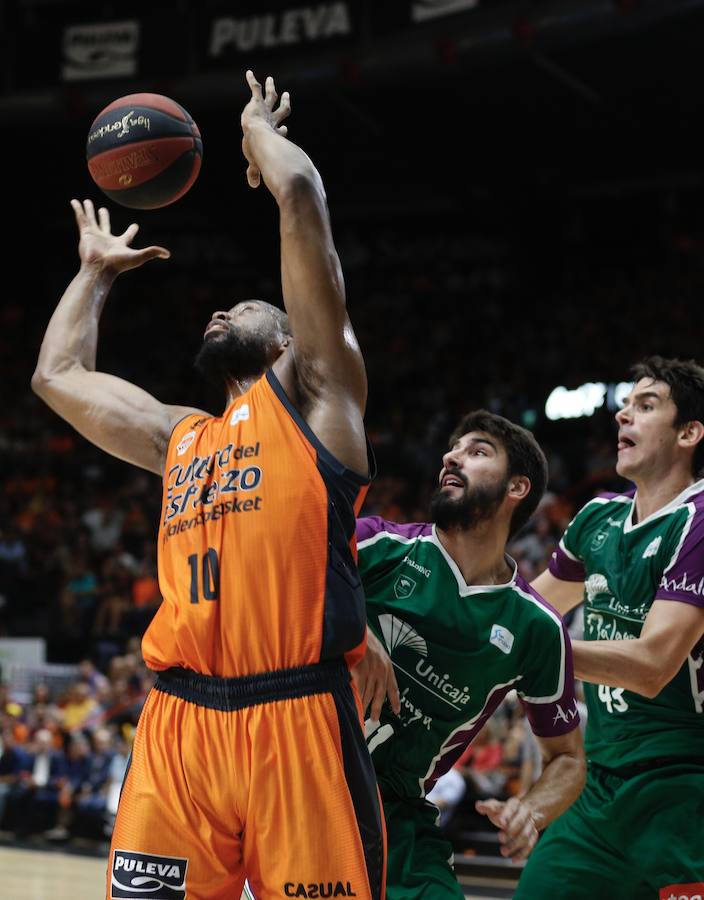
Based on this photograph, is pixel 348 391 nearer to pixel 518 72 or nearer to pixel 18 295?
pixel 518 72

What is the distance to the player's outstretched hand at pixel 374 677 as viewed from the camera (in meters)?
3.24

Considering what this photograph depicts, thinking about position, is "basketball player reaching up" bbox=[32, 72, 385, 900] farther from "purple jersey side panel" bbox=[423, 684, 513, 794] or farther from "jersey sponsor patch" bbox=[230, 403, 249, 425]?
"purple jersey side panel" bbox=[423, 684, 513, 794]

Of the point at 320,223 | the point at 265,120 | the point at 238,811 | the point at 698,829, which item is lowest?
the point at 698,829

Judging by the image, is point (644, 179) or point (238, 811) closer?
point (238, 811)

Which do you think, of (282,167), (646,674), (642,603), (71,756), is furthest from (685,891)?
(71,756)

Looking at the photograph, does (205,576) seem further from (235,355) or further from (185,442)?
(235,355)

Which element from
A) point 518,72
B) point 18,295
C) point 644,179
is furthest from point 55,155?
point 644,179

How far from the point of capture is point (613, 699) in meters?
4.05

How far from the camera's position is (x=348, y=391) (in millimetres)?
3070

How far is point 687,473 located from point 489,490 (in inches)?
32.2

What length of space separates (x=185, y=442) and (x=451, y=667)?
3.61 feet

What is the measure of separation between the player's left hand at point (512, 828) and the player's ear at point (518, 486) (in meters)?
0.99

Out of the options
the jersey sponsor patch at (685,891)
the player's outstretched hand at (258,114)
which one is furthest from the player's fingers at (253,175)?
the jersey sponsor patch at (685,891)

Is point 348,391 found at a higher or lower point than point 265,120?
lower
